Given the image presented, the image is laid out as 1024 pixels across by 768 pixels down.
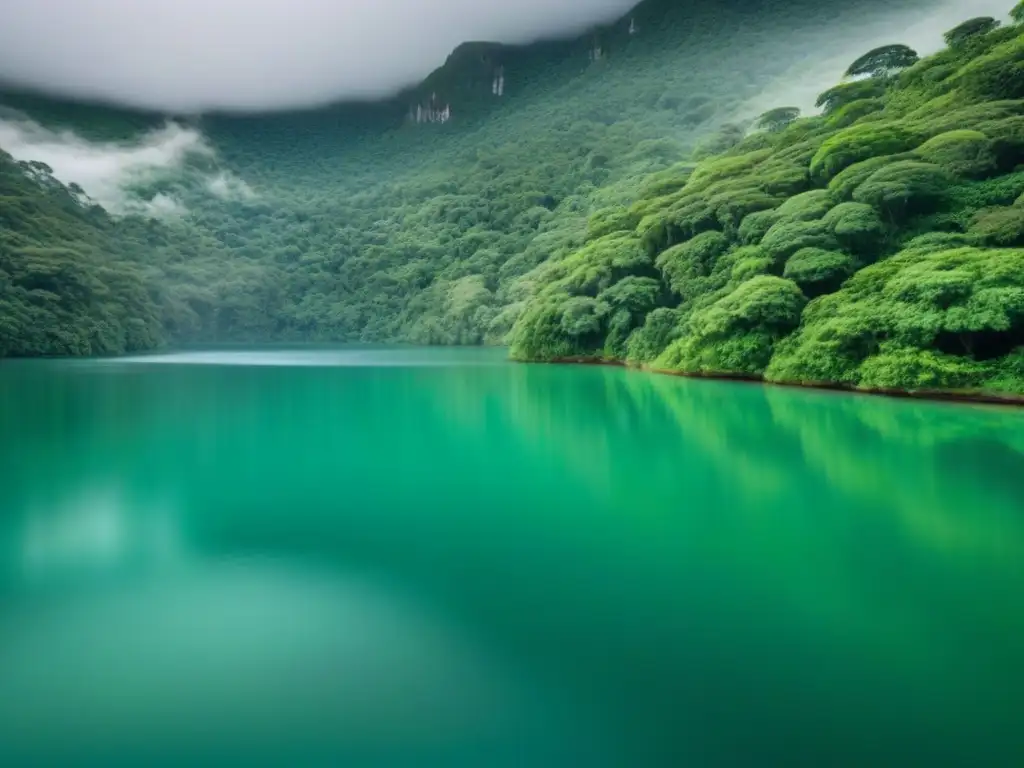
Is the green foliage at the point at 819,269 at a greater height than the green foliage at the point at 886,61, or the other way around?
the green foliage at the point at 886,61

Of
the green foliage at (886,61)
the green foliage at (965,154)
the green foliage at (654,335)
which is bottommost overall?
the green foliage at (654,335)

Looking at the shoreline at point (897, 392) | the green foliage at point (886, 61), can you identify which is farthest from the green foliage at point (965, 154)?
the green foliage at point (886, 61)

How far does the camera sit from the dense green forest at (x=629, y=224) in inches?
677

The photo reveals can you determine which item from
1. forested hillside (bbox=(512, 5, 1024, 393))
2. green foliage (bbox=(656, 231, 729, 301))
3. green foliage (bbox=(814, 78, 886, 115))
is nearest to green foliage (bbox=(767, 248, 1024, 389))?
forested hillside (bbox=(512, 5, 1024, 393))

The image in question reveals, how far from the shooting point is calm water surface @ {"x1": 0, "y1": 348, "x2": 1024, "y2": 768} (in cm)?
319

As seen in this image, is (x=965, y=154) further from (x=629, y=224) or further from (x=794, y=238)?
(x=629, y=224)

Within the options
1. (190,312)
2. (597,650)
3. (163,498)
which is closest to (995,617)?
(597,650)

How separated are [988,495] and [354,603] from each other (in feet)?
21.4

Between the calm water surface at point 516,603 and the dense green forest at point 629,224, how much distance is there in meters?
6.82

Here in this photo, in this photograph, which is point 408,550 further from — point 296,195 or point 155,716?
point 296,195

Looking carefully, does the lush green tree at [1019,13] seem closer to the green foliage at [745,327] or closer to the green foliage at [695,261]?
the green foliage at [695,261]

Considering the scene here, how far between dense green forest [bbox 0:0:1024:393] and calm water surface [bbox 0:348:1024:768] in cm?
682

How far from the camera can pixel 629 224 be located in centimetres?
3222

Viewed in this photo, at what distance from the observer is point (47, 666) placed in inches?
150
